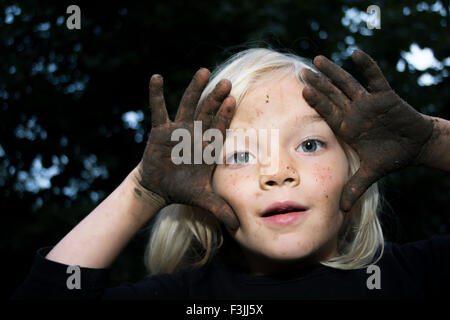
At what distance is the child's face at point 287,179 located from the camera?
1.48 metres

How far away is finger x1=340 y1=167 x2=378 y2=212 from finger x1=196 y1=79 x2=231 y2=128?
0.52 meters

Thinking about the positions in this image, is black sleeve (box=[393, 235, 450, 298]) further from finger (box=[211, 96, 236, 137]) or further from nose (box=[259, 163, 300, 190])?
finger (box=[211, 96, 236, 137])

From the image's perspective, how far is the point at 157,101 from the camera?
1.54m

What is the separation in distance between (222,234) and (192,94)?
66cm

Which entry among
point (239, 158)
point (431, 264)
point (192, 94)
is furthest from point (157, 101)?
point (431, 264)

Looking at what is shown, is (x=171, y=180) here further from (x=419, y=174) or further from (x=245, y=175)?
(x=419, y=174)

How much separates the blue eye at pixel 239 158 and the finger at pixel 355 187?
1.14 ft

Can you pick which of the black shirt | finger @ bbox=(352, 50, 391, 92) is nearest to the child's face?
the black shirt

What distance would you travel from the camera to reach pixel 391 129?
150 centimetres

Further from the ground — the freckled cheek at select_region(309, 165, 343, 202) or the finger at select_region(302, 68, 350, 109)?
the finger at select_region(302, 68, 350, 109)

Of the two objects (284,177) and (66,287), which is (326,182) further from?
(66,287)

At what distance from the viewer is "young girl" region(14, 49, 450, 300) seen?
149 cm

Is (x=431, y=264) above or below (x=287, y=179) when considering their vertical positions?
below

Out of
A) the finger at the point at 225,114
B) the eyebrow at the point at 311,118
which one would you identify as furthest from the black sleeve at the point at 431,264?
the finger at the point at 225,114
